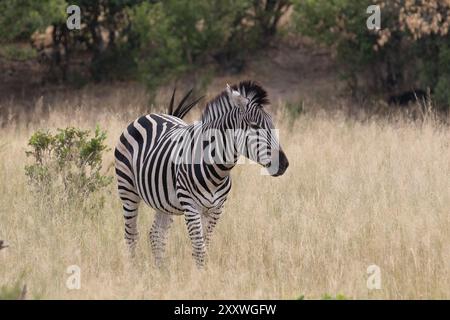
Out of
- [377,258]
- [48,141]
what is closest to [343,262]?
[377,258]

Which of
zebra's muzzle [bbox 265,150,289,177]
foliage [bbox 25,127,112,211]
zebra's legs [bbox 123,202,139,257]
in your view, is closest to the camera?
zebra's muzzle [bbox 265,150,289,177]

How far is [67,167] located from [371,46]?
10.0 m

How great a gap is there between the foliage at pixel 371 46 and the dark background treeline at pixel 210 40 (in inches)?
0.8

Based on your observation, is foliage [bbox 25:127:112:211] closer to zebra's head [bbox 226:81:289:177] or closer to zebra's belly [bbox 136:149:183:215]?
zebra's belly [bbox 136:149:183:215]

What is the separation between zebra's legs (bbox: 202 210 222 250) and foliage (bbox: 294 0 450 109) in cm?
1062

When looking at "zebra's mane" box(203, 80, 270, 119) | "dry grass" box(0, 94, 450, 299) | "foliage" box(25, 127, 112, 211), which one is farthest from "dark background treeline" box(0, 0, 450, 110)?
"zebra's mane" box(203, 80, 270, 119)

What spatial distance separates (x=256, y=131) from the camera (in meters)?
7.46

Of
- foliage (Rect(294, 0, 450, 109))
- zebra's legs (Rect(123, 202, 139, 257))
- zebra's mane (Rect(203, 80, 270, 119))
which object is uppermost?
foliage (Rect(294, 0, 450, 109))

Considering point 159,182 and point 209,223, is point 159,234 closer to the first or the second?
point 159,182

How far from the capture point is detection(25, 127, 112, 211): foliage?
10.1 meters

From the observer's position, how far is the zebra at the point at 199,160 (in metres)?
7.50

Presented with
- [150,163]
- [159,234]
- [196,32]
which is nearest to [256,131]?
[150,163]

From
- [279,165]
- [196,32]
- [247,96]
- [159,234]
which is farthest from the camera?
[196,32]

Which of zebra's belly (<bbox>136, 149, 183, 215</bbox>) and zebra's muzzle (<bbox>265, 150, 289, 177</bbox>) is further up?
zebra's belly (<bbox>136, 149, 183, 215</bbox>)
